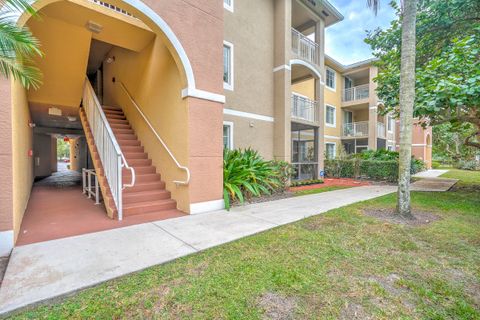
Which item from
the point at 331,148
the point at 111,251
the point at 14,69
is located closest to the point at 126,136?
the point at 14,69

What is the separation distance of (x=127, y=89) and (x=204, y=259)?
7.74m

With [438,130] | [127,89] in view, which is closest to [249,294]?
[127,89]

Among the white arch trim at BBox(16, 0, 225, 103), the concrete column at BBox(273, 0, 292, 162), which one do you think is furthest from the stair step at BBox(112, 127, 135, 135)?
the concrete column at BBox(273, 0, 292, 162)

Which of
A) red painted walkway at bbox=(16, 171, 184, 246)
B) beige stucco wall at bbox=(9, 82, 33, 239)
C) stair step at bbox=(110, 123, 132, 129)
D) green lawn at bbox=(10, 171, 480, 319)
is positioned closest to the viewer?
green lawn at bbox=(10, 171, 480, 319)

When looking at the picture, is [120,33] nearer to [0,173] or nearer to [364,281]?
[0,173]

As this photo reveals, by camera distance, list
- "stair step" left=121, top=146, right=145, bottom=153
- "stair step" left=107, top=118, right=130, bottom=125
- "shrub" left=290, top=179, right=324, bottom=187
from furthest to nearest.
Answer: "shrub" left=290, top=179, right=324, bottom=187, "stair step" left=107, top=118, right=130, bottom=125, "stair step" left=121, top=146, right=145, bottom=153

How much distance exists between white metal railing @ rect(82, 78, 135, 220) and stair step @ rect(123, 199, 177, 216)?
27 centimetres

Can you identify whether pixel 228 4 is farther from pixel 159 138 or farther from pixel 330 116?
pixel 330 116

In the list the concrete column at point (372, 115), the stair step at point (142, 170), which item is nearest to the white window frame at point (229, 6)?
the stair step at point (142, 170)

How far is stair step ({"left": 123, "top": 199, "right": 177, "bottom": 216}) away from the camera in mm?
5094

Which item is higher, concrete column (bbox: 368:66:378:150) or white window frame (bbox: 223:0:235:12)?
white window frame (bbox: 223:0:235:12)

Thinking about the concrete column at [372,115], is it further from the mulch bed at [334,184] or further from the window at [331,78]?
the mulch bed at [334,184]

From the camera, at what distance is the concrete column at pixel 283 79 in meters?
10.2

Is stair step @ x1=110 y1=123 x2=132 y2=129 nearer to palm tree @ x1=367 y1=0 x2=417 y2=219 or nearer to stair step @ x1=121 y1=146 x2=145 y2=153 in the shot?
stair step @ x1=121 y1=146 x2=145 y2=153
